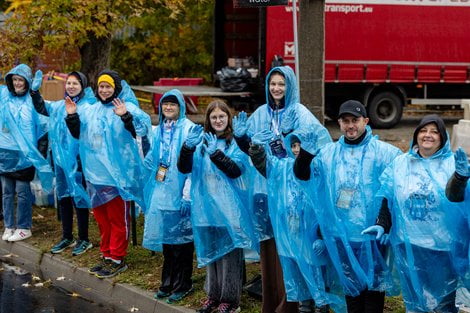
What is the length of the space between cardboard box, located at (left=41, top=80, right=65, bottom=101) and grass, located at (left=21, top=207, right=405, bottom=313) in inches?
117

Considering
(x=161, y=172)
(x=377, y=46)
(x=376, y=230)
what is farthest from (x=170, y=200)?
(x=377, y=46)

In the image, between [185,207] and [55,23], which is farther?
[55,23]

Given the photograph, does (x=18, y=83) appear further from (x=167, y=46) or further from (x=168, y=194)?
(x=167, y=46)

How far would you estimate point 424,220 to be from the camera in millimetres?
5566

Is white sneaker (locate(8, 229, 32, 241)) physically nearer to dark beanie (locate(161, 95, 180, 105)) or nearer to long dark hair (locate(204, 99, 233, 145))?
dark beanie (locate(161, 95, 180, 105))

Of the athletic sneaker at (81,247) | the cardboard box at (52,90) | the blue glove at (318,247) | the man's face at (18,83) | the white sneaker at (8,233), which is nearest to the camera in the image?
the blue glove at (318,247)

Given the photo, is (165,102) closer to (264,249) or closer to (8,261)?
(264,249)

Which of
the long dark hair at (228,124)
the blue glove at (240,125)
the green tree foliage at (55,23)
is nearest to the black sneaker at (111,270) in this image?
the long dark hair at (228,124)

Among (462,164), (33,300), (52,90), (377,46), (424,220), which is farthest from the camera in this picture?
(377,46)

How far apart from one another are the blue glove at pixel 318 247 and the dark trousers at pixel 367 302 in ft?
1.16

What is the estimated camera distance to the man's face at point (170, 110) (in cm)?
725

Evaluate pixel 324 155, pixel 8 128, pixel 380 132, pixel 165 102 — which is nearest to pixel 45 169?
pixel 8 128

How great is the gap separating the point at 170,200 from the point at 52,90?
6.48 meters

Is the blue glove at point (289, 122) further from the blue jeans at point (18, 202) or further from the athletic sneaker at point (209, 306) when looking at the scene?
the blue jeans at point (18, 202)
